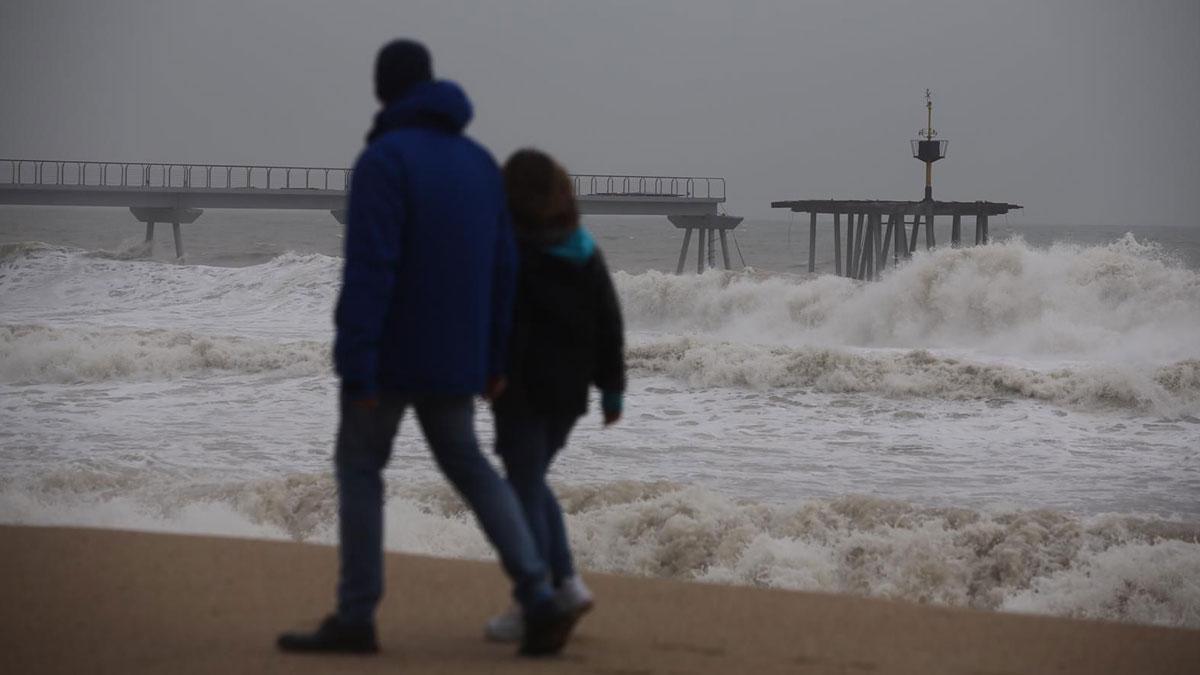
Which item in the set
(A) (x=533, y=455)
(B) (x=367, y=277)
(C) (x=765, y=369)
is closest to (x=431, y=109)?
(B) (x=367, y=277)

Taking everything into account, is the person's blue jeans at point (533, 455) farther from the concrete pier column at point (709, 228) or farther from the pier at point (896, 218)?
the concrete pier column at point (709, 228)

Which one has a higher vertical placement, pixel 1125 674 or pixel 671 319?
pixel 1125 674

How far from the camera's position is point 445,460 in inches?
140

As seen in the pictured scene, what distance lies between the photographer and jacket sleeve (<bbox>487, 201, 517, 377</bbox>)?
3.57 meters

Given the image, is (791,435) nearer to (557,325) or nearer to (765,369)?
(765,369)

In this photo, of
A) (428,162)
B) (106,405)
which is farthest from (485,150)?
(106,405)

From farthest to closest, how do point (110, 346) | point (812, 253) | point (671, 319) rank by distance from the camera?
point (812, 253), point (671, 319), point (110, 346)

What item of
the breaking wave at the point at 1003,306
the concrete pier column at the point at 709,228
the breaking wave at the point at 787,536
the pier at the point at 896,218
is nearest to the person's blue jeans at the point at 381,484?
the breaking wave at the point at 787,536

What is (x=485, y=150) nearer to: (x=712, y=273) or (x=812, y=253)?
(x=712, y=273)

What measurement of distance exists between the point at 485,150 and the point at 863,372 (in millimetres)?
15764

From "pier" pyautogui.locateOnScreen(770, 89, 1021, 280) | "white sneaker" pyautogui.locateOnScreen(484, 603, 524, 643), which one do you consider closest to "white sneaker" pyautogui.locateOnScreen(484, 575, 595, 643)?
"white sneaker" pyautogui.locateOnScreen(484, 603, 524, 643)

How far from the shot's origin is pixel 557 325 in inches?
146

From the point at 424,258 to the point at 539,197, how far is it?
→ 420mm

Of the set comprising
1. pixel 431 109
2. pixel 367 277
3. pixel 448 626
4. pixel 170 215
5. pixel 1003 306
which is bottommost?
pixel 1003 306
